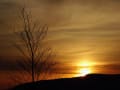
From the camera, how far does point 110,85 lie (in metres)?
46.7

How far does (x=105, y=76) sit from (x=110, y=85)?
4.76 feet

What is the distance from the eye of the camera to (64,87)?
48.3 meters

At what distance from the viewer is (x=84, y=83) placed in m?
47.8

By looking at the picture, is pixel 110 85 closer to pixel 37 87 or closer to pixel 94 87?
pixel 94 87

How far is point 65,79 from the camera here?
49.6 metres

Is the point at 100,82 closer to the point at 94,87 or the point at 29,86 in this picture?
the point at 94,87

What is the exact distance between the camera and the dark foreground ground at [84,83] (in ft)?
153

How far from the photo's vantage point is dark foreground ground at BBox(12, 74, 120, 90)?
46719 mm

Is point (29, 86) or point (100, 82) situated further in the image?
point (29, 86)

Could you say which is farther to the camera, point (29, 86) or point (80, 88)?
point (29, 86)

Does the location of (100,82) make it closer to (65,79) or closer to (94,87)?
(94,87)

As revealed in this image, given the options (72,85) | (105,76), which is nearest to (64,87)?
(72,85)

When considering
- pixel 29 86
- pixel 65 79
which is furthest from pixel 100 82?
pixel 29 86

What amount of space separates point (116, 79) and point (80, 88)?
10.8ft
